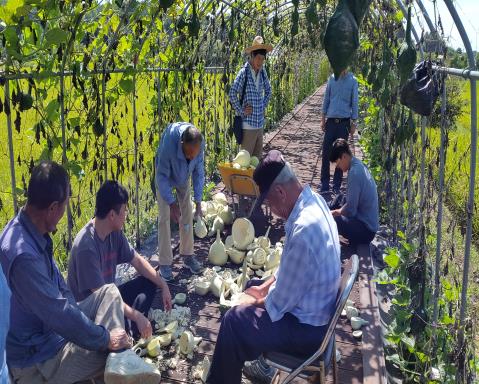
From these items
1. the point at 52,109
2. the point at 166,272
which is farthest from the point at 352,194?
the point at 52,109

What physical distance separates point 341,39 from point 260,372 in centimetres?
246

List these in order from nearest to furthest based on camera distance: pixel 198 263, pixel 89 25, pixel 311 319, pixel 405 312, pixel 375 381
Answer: pixel 311 319
pixel 375 381
pixel 405 312
pixel 89 25
pixel 198 263

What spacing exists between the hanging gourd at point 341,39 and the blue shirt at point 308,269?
52.5 inches

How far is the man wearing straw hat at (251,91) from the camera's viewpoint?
6.22m

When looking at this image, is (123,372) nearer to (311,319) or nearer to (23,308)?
(23,308)

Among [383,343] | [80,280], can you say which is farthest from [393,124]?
[80,280]


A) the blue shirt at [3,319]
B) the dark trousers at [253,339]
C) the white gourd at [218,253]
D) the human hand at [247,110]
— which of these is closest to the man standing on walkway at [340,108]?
the human hand at [247,110]

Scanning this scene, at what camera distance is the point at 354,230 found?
4.88 metres

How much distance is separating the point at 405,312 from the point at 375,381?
1.96ft

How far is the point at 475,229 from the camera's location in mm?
6602

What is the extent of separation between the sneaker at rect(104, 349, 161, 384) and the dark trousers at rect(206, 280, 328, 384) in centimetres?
37

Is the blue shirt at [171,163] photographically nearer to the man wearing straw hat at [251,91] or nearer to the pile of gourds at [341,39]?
the man wearing straw hat at [251,91]

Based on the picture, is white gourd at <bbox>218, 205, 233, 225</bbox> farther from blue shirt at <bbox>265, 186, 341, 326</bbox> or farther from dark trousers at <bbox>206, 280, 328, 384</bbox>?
blue shirt at <bbox>265, 186, 341, 326</bbox>

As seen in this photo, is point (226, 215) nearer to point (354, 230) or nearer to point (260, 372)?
point (354, 230)
